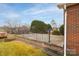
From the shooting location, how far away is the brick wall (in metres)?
2.46

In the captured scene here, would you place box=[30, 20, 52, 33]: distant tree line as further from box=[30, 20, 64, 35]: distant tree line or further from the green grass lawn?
the green grass lawn

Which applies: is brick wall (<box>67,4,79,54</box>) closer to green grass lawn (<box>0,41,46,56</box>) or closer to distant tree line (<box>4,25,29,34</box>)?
green grass lawn (<box>0,41,46,56</box>)

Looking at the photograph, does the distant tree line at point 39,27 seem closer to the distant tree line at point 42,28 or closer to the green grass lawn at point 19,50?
the distant tree line at point 42,28

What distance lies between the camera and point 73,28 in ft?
8.13

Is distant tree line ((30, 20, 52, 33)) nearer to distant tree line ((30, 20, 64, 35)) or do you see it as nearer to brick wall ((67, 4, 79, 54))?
distant tree line ((30, 20, 64, 35))

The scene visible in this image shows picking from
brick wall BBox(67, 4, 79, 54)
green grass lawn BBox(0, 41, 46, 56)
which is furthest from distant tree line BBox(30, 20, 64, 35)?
green grass lawn BBox(0, 41, 46, 56)

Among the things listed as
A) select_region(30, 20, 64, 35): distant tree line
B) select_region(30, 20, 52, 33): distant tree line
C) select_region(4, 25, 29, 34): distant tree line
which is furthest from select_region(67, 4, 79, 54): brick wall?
select_region(4, 25, 29, 34): distant tree line

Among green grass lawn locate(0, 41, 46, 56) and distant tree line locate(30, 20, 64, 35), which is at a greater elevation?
distant tree line locate(30, 20, 64, 35)

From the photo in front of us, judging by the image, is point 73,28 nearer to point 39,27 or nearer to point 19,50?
point 39,27

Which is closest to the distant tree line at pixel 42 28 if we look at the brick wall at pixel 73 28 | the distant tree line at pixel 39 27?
the distant tree line at pixel 39 27

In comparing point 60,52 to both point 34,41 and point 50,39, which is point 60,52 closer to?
point 50,39

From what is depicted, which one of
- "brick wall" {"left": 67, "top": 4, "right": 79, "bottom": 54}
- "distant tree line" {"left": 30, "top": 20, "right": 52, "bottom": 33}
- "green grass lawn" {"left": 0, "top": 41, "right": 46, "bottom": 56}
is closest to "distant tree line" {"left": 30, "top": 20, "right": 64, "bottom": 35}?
"distant tree line" {"left": 30, "top": 20, "right": 52, "bottom": 33}

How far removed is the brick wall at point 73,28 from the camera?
2463 mm

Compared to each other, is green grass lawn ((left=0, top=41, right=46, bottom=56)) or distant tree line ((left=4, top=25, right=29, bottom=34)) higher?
distant tree line ((left=4, top=25, right=29, bottom=34))
